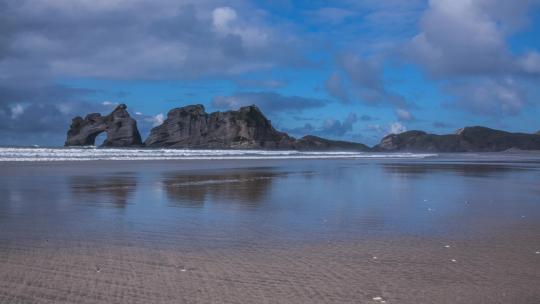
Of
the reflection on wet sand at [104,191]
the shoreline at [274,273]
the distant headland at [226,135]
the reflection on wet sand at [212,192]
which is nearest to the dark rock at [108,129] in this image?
the distant headland at [226,135]

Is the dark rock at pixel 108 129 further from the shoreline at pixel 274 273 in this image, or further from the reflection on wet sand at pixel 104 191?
the shoreline at pixel 274 273

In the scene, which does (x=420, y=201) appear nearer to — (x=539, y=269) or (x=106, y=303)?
(x=539, y=269)

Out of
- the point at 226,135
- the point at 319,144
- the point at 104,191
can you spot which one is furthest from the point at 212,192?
the point at 319,144

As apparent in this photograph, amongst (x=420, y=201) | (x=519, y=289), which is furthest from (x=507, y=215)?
(x=519, y=289)

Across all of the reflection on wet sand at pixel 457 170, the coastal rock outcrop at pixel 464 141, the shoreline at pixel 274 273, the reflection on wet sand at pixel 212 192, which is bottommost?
the shoreline at pixel 274 273

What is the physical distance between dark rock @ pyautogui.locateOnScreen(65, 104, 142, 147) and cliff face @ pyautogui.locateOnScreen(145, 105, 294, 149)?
10.4m

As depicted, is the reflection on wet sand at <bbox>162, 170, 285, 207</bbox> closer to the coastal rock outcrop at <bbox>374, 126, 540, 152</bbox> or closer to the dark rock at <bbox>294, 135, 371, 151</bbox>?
the dark rock at <bbox>294, 135, 371, 151</bbox>

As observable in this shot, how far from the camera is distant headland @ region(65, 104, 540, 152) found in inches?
3775

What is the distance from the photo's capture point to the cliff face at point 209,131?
4262 inches

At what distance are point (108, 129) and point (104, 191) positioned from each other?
3311 inches

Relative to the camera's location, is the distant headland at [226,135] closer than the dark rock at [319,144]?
Yes

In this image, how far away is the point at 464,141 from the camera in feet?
451

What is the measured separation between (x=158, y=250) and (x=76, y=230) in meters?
2.29

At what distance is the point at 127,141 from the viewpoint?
3681 inches
